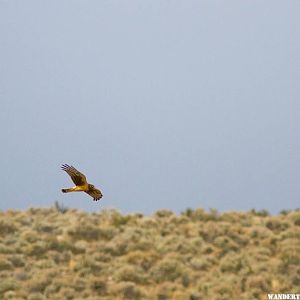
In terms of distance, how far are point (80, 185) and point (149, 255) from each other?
1797cm

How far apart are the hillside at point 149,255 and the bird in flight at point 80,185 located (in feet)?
47.4

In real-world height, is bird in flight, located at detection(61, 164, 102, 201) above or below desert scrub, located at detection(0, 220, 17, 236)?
below

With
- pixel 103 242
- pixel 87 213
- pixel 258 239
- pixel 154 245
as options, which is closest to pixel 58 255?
pixel 103 242

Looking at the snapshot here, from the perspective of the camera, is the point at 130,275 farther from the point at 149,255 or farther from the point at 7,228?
the point at 7,228

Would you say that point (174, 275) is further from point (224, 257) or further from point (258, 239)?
point (258, 239)

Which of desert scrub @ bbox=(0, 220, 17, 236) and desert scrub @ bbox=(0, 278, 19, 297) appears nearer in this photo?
desert scrub @ bbox=(0, 278, 19, 297)

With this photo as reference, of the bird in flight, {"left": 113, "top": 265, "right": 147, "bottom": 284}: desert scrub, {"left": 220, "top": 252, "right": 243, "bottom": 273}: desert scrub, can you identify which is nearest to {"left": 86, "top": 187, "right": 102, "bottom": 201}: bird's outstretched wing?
the bird in flight

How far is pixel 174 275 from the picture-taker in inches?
906

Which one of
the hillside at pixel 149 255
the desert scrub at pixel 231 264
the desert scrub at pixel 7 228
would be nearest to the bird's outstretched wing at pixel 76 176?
the hillside at pixel 149 255

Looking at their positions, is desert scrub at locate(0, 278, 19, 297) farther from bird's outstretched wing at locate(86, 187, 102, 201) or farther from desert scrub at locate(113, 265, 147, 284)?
bird's outstretched wing at locate(86, 187, 102, 201)

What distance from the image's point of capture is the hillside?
21.9 meters

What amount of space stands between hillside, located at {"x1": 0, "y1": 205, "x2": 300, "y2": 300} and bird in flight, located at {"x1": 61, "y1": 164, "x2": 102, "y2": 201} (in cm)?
1445

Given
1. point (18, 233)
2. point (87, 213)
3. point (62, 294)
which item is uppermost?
point (87, 213)

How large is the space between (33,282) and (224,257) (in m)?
7.18
